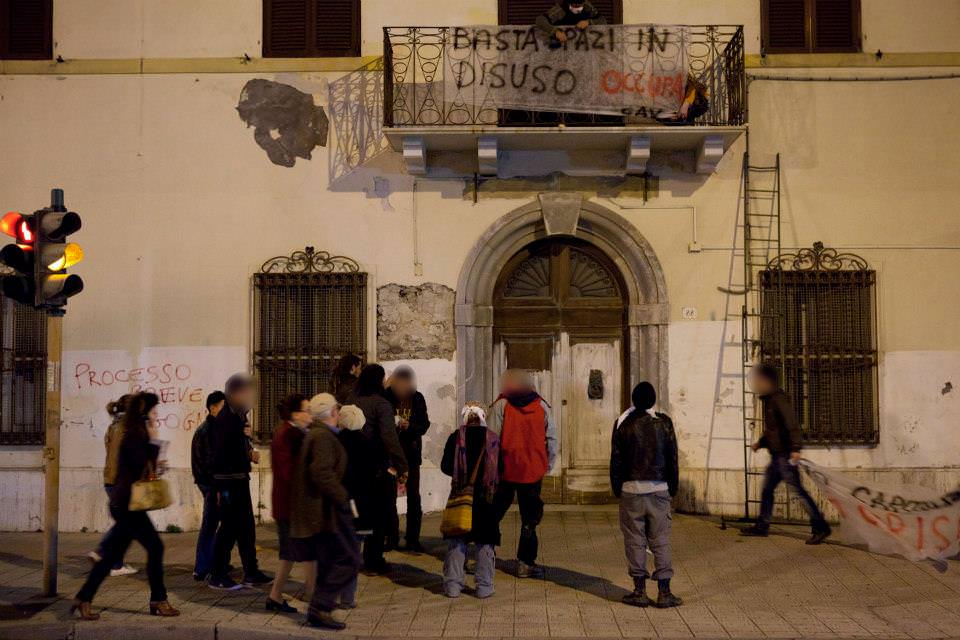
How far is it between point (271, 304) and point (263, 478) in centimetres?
199

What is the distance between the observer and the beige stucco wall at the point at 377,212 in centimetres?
1170

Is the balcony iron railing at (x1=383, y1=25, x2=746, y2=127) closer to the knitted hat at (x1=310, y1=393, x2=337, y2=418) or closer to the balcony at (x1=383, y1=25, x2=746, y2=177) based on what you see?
the balcony at (x1=383, y1=25, x2=746, y2=177)

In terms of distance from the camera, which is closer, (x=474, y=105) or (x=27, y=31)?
(x=474, y=105)

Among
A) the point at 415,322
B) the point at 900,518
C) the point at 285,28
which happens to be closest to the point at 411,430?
the point at 415,322

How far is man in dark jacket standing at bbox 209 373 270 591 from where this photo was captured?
8469 mm

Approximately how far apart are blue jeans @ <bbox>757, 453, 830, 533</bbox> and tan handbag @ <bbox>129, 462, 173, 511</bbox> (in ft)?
19.6

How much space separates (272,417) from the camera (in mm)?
11906

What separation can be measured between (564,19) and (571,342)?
3.67 m

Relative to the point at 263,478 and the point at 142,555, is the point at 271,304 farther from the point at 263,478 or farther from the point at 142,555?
the point at 142,555

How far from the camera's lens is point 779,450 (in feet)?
33.8

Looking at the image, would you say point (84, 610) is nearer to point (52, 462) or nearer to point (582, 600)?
point (52, 462)

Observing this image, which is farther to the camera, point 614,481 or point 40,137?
point 40,137

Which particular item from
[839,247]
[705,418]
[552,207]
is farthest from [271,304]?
[839,247]

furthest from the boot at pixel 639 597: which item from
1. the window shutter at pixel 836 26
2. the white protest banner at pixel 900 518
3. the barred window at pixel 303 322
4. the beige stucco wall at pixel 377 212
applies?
the window shutter at pixel 836 26
